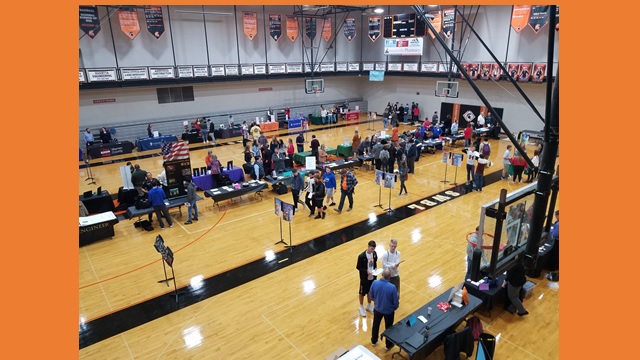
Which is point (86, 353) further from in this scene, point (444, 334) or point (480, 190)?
point (480, 190)

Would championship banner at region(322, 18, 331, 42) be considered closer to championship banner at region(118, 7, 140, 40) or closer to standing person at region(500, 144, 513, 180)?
championship banner at region(118, 7, 140, 40)

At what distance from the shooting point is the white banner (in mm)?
26125

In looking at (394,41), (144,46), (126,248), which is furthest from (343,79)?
(126,248)

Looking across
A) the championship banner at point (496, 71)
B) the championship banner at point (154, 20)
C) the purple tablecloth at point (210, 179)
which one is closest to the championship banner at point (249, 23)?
the championship banner at point (154, 20)

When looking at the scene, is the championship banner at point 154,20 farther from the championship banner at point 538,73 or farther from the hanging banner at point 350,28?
the championship banner at point 538,73

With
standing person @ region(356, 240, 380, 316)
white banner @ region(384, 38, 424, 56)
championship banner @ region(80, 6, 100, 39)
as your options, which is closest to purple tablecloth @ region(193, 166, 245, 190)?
standing person @ region(356, 240, 380, 316)

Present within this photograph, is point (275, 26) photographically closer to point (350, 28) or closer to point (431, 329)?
point (350, 28)

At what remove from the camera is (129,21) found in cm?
2197

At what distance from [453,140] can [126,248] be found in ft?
55.9

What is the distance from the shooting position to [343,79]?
34.2 m

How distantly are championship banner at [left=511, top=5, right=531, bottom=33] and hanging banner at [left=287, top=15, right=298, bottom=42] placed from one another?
1426 cm

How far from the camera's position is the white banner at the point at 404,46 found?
2612 centimetres

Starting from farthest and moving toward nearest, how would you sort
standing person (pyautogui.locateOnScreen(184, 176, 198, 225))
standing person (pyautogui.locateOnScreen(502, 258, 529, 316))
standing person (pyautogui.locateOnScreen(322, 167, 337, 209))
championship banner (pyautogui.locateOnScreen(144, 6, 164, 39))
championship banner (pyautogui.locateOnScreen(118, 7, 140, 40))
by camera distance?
championship banner (pyautogui.locateOnScreen(144, 6, 164, 39)) → championship banner (pyautogui.locateOnScreen(118, 7, 140, 40)) → standing person (pyautogui.locateOnScreen(322, 167, 337, 209)) → standing person (pyautogui.locateOnScreen(184, 176, 198, 225)) → standing person (pyautogui.locateOnScreen(502, 258, 529, 316))

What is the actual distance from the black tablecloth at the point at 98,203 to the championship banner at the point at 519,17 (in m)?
22.3
